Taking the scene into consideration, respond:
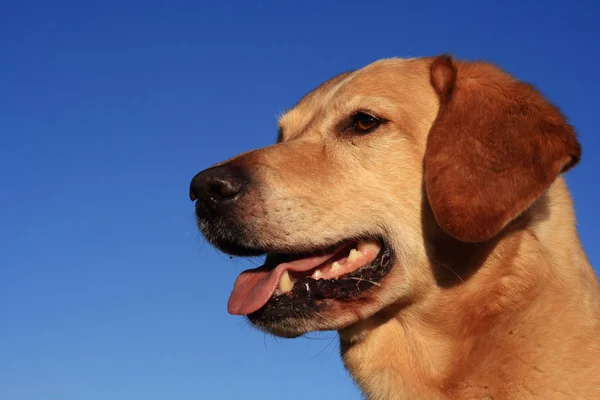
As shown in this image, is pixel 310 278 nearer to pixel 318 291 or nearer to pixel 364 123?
pixel 318 291

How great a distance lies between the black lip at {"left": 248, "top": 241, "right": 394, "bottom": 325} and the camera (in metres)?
4.52

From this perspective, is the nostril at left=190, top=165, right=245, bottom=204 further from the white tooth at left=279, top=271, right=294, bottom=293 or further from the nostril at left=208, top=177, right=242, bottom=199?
the white tooth at left=279, top=271, right=294, bottom=293

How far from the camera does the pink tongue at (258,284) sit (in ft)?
15.1

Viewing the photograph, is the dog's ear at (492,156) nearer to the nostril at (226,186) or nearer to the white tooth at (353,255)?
the white tooth at (353,255)

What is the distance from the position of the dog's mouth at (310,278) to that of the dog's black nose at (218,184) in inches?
23.2

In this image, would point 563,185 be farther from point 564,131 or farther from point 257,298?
point 257,298

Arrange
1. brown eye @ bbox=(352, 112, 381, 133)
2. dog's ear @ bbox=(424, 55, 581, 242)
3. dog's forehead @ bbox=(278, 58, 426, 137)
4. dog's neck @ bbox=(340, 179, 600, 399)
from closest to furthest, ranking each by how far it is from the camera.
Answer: dog's neck @ bbox=(340, 179, 600, 399)
dog's ear @ bbox=(424, 55, 581, 242)
brown eye @ bbox=(352, 112, 381, 133)
dog's forehead @ bbox=(278, 58, 426, 137)

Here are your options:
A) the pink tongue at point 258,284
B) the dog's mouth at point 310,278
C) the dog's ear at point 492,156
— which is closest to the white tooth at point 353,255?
the dog's mouth at point 310,278

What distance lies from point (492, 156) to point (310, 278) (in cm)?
137

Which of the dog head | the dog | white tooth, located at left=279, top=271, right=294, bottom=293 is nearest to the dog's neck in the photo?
the dog

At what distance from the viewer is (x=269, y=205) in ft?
14.9

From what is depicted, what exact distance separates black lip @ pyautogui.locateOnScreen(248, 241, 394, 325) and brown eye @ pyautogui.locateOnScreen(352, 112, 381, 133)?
2.73 ft

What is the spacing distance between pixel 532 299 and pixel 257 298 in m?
1.66

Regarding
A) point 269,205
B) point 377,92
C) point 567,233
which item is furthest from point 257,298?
point 567,233
